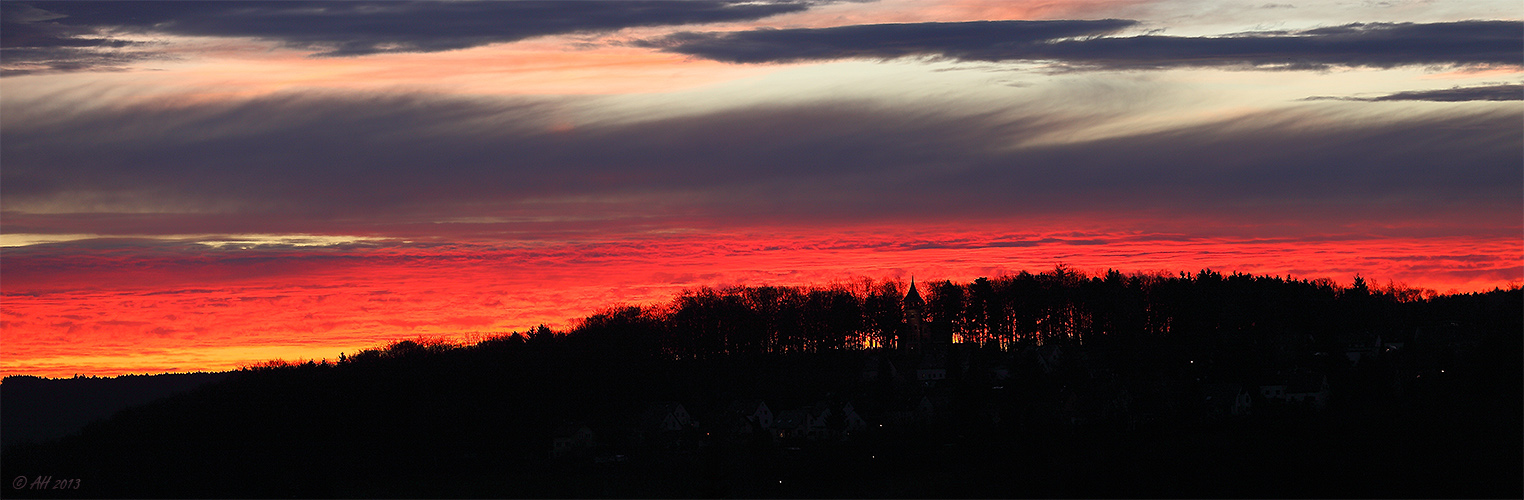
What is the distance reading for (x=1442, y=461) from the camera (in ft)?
223

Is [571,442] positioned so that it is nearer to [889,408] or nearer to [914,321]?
[889,408]

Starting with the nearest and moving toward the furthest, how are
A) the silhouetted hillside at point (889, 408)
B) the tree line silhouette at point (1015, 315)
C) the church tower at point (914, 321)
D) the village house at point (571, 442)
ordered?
the silhouetted hillside at point (889, 408) → the village house at point (571, 442) → the tree line silhouette at point (1015, 315) → the church tower at point (914, 321)

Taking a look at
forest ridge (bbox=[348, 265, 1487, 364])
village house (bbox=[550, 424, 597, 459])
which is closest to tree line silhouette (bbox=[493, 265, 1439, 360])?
forest ridge (bbox=[348, 265, 1487, 364])

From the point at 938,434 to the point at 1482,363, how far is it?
1350 inches

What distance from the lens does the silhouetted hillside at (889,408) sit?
→ 74875mm

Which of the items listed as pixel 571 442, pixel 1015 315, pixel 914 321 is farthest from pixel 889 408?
pixel 914 321

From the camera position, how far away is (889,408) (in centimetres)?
10500

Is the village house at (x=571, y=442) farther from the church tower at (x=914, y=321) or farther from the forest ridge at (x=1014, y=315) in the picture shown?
the church tower at (x=914, y=321)

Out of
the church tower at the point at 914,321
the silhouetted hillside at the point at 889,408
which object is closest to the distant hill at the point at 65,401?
the silhouetted hillside at the point at 889,408

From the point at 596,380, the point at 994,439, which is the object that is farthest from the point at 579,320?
the point at 994,439

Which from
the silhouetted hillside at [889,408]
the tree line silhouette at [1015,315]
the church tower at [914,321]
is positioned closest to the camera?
the silhouetted hillside at [889,408]

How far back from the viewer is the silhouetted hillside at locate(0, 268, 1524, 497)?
246ft

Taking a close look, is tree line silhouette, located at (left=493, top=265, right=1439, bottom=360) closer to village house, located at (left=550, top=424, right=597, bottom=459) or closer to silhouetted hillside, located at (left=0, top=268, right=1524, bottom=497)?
silhouetted hillside, located at (left=0, top=268, right=1524, bottom=497)

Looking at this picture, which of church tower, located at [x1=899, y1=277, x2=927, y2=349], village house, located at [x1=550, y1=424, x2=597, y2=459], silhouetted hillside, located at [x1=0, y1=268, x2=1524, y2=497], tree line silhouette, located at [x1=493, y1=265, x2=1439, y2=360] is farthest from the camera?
church tower, located at [x1=899, y1=277, x2=927, y2=349]
